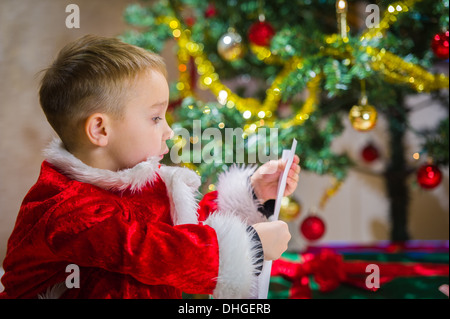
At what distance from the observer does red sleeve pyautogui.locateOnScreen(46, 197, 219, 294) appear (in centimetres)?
61

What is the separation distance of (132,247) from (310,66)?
2.14 ft

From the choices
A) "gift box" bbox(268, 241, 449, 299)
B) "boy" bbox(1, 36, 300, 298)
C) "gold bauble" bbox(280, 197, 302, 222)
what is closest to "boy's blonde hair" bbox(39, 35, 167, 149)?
"boy" bbox(1, 36, 300, 298)

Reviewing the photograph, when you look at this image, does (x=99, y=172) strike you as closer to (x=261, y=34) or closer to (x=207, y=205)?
(x=207, y=205)

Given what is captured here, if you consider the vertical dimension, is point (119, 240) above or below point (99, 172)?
below

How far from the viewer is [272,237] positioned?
0.69m

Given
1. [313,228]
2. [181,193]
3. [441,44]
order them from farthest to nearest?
[313,228] < [441,44] < [181,193]

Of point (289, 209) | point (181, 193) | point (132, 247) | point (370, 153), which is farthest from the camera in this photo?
point (370, 153)

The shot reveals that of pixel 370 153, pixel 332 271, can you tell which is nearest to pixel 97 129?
pixel 332 271

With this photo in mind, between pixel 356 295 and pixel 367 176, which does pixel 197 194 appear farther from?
pixel 367 176

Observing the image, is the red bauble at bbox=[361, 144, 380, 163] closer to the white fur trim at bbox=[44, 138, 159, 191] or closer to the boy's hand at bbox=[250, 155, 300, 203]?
the boy's hand at bbox=[250, 155, 300, 203]

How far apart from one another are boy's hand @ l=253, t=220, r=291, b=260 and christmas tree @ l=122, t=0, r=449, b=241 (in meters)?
0.35

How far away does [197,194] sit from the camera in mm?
776

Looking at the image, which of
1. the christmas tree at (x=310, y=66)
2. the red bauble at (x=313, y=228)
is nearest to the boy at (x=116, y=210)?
the christmas tree at (x=310, y=66)
